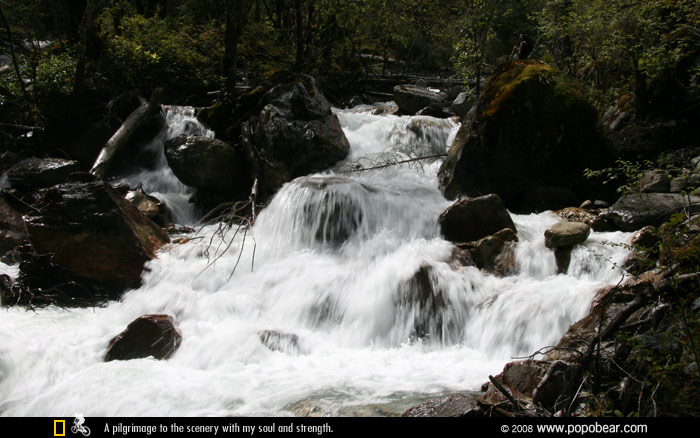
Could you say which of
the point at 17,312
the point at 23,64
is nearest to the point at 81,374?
the point at 17,312

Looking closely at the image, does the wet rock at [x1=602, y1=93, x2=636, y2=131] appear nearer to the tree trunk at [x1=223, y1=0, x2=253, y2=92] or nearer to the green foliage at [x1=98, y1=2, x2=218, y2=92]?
the tree trunk at [x1=223, y1=0, x2=253, y2=92]

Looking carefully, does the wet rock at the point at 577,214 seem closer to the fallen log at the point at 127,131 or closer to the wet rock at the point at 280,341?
the wet rock at the point at 280,341

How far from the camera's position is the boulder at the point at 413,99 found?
13344mm

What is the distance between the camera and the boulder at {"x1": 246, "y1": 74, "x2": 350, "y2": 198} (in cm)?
942

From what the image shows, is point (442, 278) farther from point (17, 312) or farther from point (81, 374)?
point (17, 312)

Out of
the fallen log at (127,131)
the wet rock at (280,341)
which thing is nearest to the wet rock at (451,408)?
the wet rock at (280,341)

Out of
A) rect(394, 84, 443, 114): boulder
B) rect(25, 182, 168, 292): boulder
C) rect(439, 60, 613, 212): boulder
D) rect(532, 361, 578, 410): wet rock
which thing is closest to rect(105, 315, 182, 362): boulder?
rect(25, 182, 168, 292): boulder

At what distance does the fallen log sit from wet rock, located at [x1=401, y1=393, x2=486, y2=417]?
922cm

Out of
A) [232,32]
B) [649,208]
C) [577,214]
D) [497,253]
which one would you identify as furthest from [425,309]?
[232,32]
